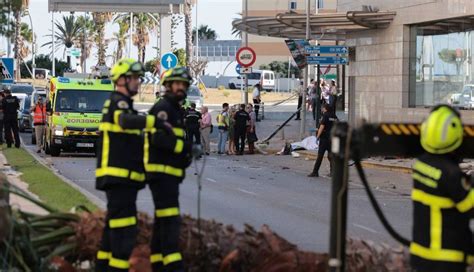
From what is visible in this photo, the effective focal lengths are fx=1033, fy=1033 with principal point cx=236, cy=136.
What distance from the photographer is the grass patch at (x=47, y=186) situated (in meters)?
15.6

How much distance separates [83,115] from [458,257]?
2436cm

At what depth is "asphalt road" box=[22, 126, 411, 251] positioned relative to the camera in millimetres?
14922

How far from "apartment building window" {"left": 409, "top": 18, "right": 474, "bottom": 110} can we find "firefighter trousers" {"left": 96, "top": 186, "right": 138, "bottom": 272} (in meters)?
22.8

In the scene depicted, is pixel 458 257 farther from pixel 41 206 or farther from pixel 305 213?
pixel 305 213

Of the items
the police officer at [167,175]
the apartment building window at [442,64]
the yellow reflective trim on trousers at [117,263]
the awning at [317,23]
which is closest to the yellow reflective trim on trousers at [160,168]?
the police officer at [167,175]

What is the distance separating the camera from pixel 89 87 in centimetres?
3111

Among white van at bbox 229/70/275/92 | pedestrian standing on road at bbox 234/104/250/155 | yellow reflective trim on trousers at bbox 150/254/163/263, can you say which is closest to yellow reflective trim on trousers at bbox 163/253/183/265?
yellow reflective trim on trousers at bbox 150/254/163/263

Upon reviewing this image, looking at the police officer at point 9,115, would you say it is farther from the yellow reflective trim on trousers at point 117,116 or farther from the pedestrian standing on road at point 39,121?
the yellow reflective trim on trousers at point 117,116

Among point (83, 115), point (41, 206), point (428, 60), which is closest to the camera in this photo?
point (41, 206)

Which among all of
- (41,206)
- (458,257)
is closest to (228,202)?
(41,206)

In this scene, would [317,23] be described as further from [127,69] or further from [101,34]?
[101,34]

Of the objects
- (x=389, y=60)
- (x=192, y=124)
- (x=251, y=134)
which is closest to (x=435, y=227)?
(x=192, y=124)

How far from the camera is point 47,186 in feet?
62.0

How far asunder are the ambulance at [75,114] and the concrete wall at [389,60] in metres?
8.83
